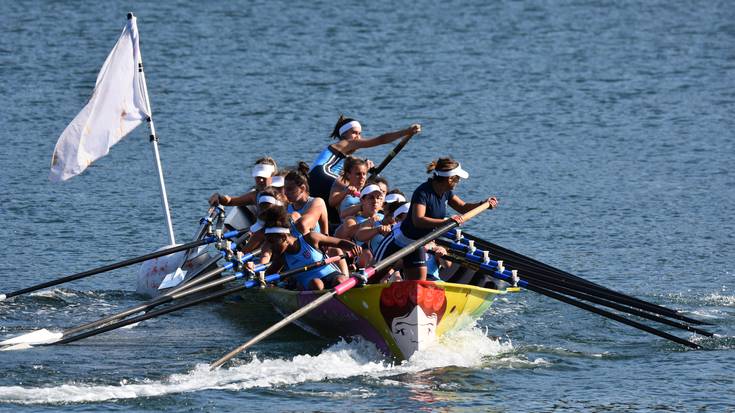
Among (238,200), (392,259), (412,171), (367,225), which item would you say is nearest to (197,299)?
(392,259)

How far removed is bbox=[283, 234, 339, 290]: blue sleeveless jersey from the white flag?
156 inches

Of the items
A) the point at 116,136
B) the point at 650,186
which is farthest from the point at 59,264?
the point at 650,186

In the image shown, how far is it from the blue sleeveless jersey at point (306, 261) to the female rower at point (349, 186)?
1.36m

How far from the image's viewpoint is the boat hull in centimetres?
1453

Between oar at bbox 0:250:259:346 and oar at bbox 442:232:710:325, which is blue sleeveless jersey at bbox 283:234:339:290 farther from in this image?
oar at bbox 442:232:710:325

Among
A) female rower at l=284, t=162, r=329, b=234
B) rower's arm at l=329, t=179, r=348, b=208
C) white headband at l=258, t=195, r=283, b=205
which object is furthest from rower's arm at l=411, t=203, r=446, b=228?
rower's arm at l=329, t=179, r=348, b=208

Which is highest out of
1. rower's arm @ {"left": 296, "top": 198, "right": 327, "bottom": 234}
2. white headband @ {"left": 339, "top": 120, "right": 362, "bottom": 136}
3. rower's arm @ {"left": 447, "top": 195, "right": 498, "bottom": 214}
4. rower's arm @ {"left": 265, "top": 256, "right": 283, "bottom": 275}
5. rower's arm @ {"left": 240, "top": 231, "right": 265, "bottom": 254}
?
white headband @ {"left": 339, "top": 120, "right": 362, "bottom": 136}

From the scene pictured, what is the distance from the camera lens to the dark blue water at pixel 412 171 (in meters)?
14.7

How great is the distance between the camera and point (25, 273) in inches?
776

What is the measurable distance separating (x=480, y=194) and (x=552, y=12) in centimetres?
1763

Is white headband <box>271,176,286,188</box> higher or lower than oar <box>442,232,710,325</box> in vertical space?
higher

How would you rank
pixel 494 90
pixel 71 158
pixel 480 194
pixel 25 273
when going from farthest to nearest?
pixel 494 90
pixel 480 194
pixel 25 273
pixel 71 158

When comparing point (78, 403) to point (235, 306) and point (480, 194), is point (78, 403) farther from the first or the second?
point (480, 194)

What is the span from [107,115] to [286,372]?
19.8 ft
